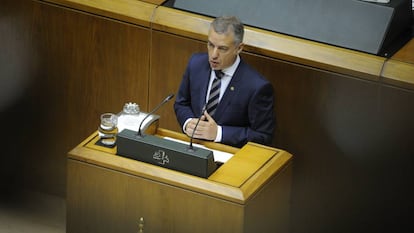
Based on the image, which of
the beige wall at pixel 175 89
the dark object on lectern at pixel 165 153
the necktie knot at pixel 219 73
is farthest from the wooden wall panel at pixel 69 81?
the dark object on lectern at pixel 165 153

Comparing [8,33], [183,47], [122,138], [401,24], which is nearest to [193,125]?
[122,138]

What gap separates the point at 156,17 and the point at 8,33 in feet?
2.30

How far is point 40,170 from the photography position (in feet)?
16.1

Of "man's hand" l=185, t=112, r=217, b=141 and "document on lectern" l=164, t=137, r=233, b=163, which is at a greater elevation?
"man's hand" l=185, t=112, r=217, b=141

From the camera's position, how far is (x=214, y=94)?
4.04 m

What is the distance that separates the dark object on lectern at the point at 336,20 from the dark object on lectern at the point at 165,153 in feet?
2.51

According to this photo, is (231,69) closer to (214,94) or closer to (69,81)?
(214,94)

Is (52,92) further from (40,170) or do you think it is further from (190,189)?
(190,189)


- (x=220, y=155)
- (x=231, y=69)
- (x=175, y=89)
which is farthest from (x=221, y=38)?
(x=175, y=89)

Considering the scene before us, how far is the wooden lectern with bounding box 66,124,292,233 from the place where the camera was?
357 cm

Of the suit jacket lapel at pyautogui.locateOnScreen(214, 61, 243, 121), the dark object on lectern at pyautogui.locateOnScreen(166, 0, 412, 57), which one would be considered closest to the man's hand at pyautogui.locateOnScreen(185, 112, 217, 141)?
the suit jacket lapel at pyautogui.locateOnScreen(214, 61, 243, 121)

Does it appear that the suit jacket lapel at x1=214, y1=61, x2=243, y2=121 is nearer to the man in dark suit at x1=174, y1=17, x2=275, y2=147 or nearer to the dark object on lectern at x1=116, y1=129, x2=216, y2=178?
the man in dark suit at x1=174, y1=17, x2=275, y2=147

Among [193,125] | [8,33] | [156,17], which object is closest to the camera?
[193,125]

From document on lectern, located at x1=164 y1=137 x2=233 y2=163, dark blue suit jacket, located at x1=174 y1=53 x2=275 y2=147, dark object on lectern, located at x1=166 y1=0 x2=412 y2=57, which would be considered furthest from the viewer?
dark object on lectern, located at x1=166 y1=0 x2=412 y2=57
